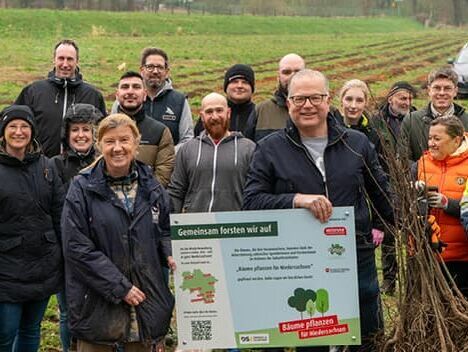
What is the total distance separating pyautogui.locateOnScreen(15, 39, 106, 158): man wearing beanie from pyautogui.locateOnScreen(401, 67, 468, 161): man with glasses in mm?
2597

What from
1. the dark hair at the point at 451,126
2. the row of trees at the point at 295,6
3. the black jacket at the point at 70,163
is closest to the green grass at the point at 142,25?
the row of trees at the point at 295,6

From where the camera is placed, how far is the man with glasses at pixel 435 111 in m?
6.04

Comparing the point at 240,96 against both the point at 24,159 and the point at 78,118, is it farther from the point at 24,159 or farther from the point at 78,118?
the point at 24,159

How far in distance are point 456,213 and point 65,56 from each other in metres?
3.46

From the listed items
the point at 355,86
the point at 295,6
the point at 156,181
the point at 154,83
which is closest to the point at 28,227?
the point at 156,181

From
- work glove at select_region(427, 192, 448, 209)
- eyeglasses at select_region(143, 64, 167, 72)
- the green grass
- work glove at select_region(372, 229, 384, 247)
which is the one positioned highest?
the green grass

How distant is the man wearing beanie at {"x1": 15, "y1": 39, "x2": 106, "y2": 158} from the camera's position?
6.24 meters

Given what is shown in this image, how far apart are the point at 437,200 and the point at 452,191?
229mm

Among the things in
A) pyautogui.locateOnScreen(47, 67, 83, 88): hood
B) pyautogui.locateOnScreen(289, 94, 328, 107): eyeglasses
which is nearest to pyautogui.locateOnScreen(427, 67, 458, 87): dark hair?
pyautogui.locateOnScreen(289, 94, 328, 107): eyeglasses

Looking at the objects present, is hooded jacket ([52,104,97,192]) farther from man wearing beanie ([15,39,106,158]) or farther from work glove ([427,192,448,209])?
work glove ([427,192,448,209])

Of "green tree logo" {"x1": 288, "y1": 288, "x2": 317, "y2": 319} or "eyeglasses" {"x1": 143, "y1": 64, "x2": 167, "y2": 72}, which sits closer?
"green tree logo" {"x1": 288, "y1": 288, "x2": 317, "y2": 319}

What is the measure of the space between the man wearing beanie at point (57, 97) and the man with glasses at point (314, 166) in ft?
8.68

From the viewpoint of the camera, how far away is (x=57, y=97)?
20.7ft

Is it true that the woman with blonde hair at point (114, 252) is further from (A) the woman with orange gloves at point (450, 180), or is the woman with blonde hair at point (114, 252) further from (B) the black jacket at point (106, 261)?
(A) the woman with orange gloves at point (450, 180)
